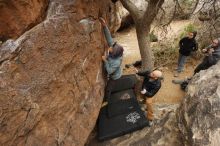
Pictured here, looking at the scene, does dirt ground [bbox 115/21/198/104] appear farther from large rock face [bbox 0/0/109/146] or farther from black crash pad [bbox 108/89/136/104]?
large rock face [bbox 0/0/109/146]

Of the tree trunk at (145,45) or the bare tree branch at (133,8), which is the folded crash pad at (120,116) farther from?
the bare tree branch at (133,8)

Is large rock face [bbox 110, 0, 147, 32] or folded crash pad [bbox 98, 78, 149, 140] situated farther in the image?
large rock face [bbox 110, 0, 147, 32]

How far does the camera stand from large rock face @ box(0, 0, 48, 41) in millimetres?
5496

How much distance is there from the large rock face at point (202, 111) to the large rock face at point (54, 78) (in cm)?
235

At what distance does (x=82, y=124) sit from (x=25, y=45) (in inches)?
95.2

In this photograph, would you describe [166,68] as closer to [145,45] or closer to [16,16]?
[145,45]

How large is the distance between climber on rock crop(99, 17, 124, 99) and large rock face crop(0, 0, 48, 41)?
2197 mm

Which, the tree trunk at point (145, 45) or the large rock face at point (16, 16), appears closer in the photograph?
the large rock face at point (16, 16)

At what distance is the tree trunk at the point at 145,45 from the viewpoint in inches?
383

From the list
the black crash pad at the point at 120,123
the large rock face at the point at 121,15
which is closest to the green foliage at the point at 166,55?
the large rock face at the point at 121,15

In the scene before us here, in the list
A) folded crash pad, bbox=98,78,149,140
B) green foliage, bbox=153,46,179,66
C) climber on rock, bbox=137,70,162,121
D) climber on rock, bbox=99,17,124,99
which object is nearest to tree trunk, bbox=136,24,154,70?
green foliage, bbox=153,46,179,66

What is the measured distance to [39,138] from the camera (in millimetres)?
5570

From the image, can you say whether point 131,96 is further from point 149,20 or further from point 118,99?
point 149,20

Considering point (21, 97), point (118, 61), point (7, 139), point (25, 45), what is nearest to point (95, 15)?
point (118, 61)
